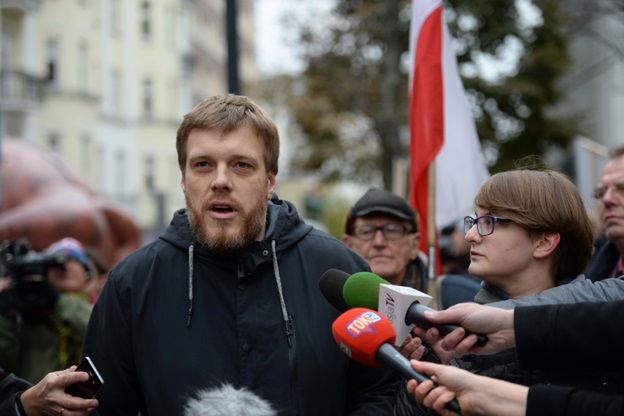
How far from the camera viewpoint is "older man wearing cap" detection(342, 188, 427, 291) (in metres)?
5.74

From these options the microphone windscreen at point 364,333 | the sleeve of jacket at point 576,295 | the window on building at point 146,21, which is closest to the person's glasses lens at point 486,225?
the sleeve of jacket at point 576,295

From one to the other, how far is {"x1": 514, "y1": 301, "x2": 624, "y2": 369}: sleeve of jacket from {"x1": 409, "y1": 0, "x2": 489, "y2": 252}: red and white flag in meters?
3.14

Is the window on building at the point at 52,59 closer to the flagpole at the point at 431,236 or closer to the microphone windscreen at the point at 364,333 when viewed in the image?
the flagpole at the point at 431,236

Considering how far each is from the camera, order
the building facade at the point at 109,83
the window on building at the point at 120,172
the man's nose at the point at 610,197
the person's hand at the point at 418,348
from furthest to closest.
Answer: the window on building at the point at 120,172 < the building facade at the point at 109,83 < the man's nose at the point at 610,197 < the person's hand at the point at 418,348

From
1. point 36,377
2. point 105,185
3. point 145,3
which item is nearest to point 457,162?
point 36,377

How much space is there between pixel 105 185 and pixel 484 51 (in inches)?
937

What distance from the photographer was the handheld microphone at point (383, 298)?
2793 mm

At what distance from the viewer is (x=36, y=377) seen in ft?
17.6

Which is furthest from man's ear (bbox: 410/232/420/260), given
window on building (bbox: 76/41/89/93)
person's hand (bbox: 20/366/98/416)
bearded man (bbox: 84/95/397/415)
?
window on building (bbox: 76/41/89/93)

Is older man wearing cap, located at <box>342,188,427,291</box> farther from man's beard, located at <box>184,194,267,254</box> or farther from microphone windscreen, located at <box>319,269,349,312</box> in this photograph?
microphone windscreen, located at <box>319,269,349,312</box>

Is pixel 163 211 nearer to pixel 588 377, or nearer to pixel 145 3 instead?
pixel 588 377

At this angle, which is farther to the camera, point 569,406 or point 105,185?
point 105,185

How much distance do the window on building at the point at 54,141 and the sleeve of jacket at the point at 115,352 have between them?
34134 millimetres

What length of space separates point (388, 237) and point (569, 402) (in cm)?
322
